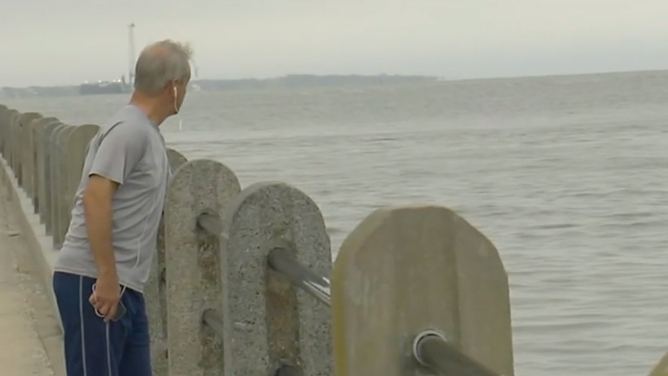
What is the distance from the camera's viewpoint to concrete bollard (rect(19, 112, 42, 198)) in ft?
41.8

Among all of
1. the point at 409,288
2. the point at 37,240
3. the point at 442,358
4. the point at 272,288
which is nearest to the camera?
the point at 442,358

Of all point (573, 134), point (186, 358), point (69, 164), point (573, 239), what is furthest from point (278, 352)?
point (573, 134)

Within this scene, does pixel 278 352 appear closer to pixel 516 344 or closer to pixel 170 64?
pixel 170 64

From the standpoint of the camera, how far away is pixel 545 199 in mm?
27547

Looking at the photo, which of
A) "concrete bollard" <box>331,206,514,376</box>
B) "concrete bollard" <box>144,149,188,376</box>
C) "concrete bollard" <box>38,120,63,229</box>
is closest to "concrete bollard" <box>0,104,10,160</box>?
"concrete bollard" <box>38,120,63,229</box>

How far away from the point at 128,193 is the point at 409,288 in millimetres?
1994

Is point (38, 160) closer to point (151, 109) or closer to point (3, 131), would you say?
point (151, 109)

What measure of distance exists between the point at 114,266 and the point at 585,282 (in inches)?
476

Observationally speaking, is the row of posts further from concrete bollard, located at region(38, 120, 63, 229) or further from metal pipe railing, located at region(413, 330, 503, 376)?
concrete bollard, located at region(38, 120, 63, 229)

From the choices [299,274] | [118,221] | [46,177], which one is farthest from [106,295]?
[46,177]

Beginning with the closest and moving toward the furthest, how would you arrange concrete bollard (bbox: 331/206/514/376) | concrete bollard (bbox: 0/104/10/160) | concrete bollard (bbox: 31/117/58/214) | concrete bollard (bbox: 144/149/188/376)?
concrete bollard (bbox: 331/206/514/376)
concrete bollard (bbox: 144/149/188/376)
concrete bollard (bbox: 31/117/58/214)
concrete bollard (bbox: 0/104/10/160)

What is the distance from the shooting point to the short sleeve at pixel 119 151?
4.18 meters

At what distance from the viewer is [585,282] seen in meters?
15.8

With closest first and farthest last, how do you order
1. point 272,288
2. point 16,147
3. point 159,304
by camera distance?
point 272,288, point 159,304, point 16,147
